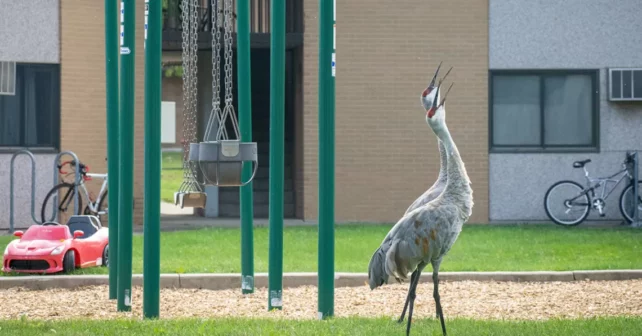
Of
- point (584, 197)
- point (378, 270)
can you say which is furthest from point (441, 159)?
point (584, 197)

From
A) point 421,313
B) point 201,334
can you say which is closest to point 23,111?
point 421,313

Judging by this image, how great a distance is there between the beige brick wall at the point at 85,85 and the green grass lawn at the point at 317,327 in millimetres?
11035

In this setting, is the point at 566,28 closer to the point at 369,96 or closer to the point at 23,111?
the point at 369,96

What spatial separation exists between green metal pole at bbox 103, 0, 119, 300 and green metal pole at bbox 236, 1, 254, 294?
3.77ft

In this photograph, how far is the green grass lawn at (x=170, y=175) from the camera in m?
32.0

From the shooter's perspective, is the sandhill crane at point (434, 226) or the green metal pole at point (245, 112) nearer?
the sandhill crane at point (434, 226)

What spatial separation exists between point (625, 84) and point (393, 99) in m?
4.07

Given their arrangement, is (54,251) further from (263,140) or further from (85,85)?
(263,140)

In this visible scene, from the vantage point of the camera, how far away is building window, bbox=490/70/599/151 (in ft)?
68.5

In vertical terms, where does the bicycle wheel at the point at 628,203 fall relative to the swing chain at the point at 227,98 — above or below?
below

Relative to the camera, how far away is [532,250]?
15062 mm

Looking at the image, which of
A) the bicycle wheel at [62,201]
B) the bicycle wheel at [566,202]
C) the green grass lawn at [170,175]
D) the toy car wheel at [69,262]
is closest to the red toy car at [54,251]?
the toy car wheel at [69,262]

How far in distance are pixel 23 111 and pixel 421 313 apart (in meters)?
11.4

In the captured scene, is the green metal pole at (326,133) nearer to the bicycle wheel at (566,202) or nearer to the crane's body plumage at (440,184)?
the crane's body plumage at (440,184)
